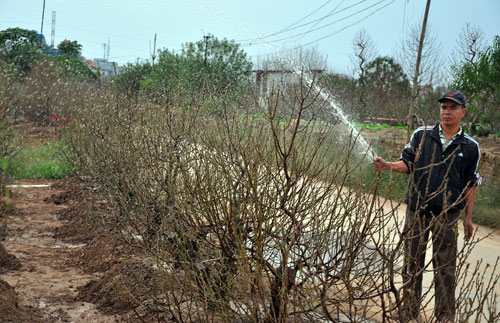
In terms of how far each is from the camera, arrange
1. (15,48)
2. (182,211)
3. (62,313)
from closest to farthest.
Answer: (182,211)
(62,313)
(15,48)

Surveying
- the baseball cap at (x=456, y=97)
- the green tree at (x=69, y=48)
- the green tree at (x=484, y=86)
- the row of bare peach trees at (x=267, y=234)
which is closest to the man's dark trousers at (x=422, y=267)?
the row of bare peach trees at (x=267, y=234)

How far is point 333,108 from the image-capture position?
23188 millimetres

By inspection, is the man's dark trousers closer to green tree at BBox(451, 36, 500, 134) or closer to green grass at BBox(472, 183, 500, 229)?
green grass at BBox(472, 183, 500, 229)

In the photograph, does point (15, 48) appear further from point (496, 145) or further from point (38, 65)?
point (496, 145)

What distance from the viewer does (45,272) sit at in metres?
6.52

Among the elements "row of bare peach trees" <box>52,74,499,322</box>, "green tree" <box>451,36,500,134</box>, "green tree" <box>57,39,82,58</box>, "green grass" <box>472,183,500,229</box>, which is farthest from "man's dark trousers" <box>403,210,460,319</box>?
"green tree" <box>57,39,82,58</box>

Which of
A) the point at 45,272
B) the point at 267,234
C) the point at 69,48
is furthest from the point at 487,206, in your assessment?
the point at 69,48

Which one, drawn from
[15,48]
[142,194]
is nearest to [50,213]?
[142,194]

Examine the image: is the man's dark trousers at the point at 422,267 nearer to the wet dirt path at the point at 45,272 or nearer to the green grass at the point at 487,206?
the wet dirt path at the point at 45,272

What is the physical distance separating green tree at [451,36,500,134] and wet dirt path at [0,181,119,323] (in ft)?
45.0

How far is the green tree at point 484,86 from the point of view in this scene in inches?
688

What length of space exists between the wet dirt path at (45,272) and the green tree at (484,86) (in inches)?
539

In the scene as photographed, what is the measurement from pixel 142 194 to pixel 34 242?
3.37m

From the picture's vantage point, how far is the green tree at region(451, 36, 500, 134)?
17469mm
